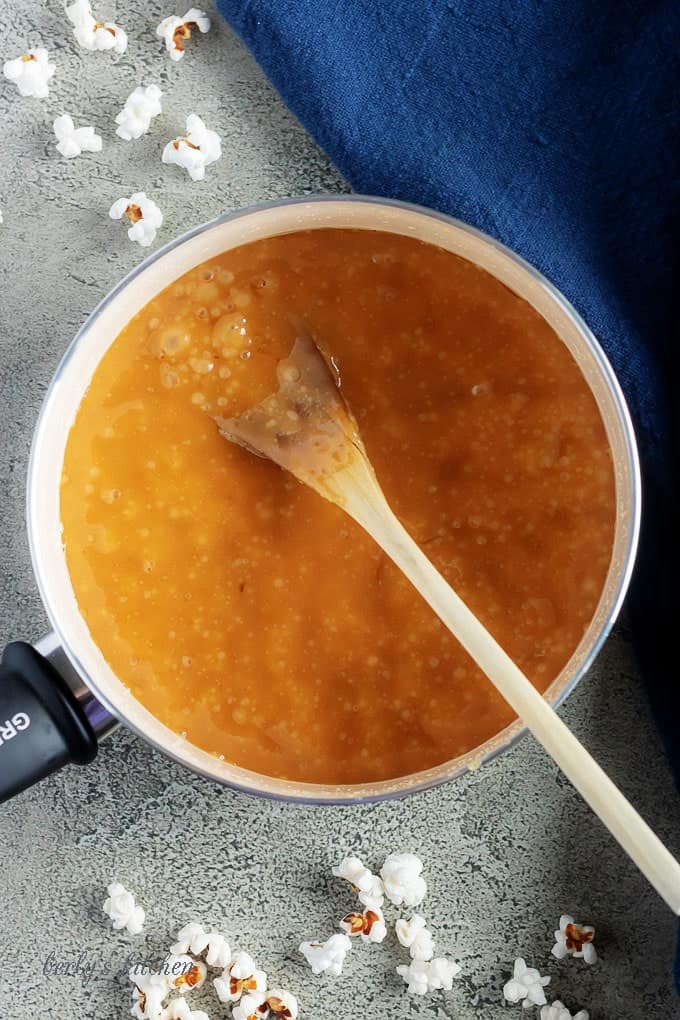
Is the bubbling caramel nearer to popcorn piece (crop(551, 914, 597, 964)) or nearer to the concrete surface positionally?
the concrete surface

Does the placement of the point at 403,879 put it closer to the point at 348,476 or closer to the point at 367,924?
the point at 367,924

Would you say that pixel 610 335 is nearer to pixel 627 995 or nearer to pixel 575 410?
pixel 575 410

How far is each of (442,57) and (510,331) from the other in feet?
1.06

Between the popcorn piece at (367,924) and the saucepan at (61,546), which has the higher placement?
the saucepan at (61,546)

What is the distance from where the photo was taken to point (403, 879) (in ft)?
3.73

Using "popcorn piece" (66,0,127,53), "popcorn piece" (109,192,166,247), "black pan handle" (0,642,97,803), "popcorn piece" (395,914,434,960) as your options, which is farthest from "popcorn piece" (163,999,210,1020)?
"popcorn piece" (66,0,127,53)

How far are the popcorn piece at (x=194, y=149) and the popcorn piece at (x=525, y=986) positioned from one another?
3.06ft

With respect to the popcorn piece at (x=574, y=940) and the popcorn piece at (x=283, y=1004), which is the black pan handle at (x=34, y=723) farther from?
the popcorn piece at (x=574, y=940)

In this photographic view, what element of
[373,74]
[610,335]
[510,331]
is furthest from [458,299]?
[373,74]

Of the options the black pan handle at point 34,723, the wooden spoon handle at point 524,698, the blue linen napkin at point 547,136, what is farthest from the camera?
the blue linen napkin at point 547,136

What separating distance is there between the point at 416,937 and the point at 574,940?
17cm

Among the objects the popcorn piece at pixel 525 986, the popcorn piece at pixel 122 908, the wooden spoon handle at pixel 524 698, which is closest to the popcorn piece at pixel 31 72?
the wooden spoon handle at pixel 524 698

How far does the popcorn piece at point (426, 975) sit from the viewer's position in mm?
1151

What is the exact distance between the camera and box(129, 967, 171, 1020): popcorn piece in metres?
1.16
